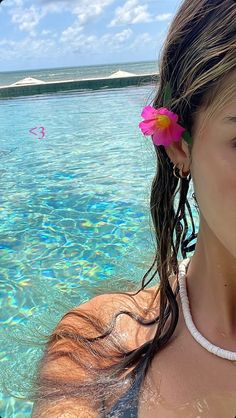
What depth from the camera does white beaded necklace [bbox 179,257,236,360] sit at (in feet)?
5.08

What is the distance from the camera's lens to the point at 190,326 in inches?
65.3

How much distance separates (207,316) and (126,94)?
57.4 ft

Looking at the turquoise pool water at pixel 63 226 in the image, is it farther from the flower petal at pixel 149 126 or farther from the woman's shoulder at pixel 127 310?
the woman's shoulder at pixel 127 310

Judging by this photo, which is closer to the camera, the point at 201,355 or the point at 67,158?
the point at 201,355


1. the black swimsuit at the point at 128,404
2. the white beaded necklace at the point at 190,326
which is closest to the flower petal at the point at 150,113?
the white beaded necklace at the point at 190,326

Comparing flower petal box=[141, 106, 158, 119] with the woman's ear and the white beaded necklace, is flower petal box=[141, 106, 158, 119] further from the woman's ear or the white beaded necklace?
the white beaded necklace

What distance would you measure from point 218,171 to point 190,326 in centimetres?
62

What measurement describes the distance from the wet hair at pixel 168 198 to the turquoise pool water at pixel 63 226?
1.14ft

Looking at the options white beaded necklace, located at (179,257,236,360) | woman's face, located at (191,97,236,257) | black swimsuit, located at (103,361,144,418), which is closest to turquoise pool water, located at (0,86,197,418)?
woman's face, located at (191,97,236,257)

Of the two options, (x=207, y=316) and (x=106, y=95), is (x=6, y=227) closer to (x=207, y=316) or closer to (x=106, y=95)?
(x=207, y=316)

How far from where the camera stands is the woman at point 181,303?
129cm

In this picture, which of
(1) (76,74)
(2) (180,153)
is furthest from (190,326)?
(1) (76,74)

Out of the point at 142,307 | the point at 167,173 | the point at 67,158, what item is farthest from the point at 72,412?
the point at 67,158

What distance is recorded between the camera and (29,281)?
4523 mm
